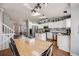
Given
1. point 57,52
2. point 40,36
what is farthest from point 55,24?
point 57,52

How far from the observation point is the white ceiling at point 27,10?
1.80 metres

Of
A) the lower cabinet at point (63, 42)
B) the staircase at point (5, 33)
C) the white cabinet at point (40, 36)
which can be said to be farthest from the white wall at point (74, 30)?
the staircase at point (5, 33)

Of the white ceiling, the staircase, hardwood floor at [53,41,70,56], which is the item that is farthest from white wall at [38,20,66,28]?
the staircase

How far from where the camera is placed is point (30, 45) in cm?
188

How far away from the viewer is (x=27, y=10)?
6.02 ft

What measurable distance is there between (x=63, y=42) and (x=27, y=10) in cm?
89

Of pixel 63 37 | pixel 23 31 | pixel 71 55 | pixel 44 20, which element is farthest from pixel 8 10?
pixel 71 55

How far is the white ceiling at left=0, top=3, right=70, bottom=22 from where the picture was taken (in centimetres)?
180

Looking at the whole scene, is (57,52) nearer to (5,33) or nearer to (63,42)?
(63,42)

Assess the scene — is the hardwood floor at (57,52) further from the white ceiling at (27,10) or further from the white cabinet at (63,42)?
the white ceiling at (27,10)

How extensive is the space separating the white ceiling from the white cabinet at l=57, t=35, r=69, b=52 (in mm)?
410

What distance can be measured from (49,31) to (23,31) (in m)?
0.48

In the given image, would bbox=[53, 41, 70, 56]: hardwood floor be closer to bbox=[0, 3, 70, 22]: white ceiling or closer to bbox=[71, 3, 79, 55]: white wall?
bbox=[71, 3, 79, 55]: white wall

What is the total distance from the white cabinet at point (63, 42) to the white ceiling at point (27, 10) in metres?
0.41
